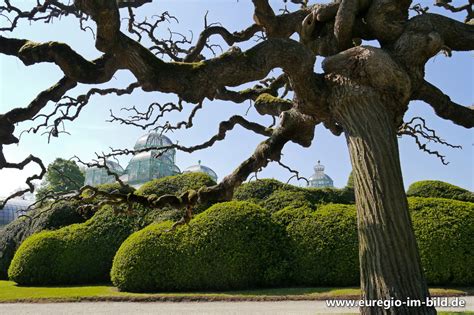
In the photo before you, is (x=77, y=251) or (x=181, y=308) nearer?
(x=181, y=308)

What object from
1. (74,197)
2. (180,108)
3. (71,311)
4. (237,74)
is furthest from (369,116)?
(71,311)

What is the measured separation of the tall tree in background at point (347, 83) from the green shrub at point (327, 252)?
7693 millimetres

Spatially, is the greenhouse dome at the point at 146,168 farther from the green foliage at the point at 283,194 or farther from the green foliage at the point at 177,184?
the green foliage at the point at 283,194

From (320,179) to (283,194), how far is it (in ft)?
134

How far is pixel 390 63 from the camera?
480 centimetres

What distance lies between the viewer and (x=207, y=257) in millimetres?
13344

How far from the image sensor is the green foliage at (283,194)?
15852 millimetres

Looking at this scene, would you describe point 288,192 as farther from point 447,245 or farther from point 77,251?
point 77,251

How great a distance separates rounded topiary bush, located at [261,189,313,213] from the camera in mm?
15430

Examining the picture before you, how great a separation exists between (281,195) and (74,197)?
37.7ft

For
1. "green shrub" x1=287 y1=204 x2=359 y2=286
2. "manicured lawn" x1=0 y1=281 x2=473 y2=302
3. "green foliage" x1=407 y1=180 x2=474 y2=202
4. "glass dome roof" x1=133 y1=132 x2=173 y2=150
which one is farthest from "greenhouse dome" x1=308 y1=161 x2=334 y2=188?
"manicured lawn" x1=0 y1=281 x2=473 y2=302

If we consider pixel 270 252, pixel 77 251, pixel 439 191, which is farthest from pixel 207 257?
pixel 439 191

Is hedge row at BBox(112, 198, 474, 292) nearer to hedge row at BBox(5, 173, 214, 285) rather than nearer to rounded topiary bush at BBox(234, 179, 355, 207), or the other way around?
rounded topiary bush at BBox(234, 179, 355, 207)

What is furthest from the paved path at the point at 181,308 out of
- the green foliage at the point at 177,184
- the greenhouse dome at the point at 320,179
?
the greenhouse dome at the point at 320,179
